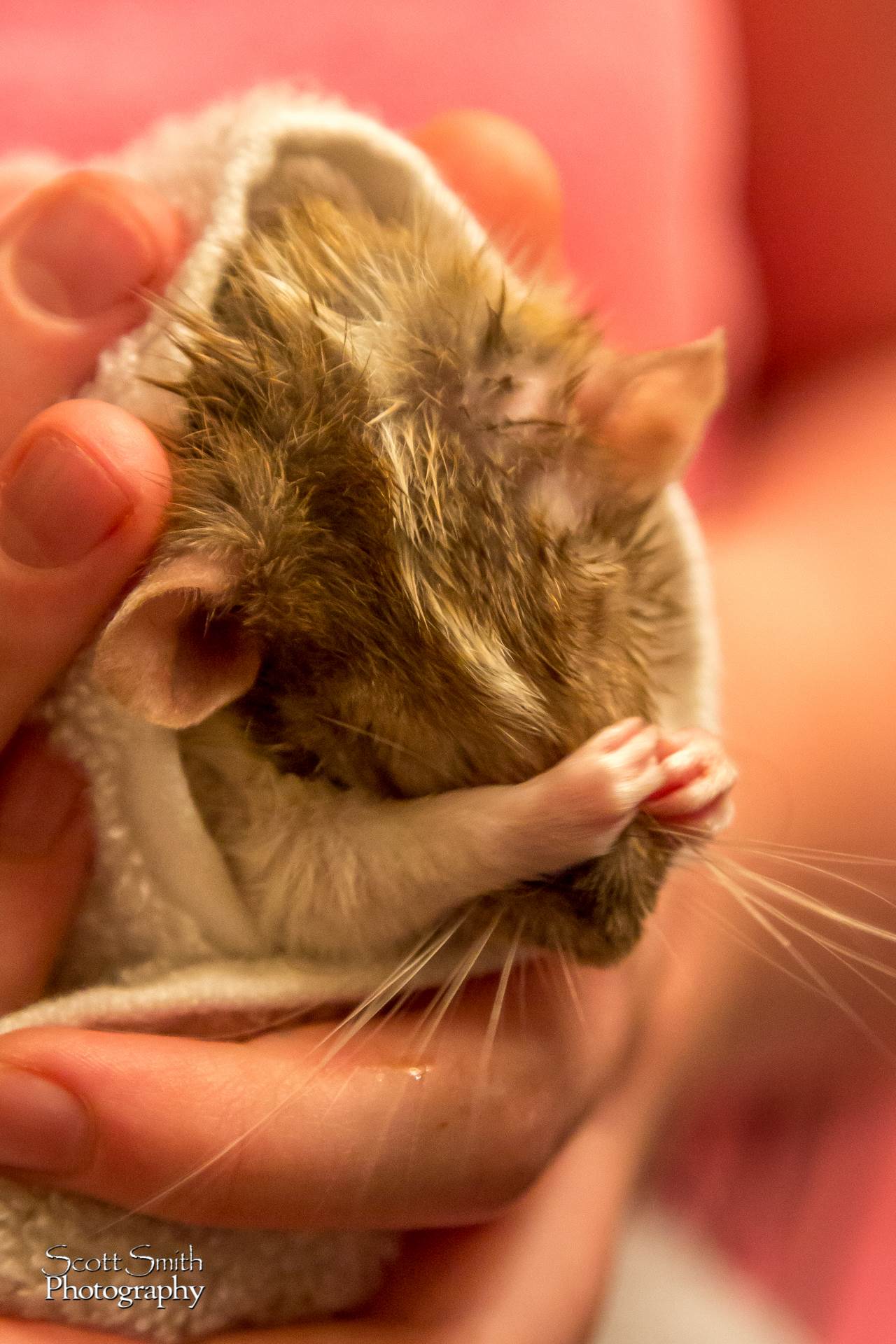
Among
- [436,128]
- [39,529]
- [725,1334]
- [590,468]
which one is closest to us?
[39,529]

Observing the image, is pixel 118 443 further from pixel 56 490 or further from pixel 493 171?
pixel 493 171

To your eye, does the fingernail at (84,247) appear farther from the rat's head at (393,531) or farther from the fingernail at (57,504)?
the fingernail at (57,504)

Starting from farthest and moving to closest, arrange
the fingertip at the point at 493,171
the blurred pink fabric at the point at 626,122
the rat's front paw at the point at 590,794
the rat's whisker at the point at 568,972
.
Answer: the blurred pink fabric at the point at 626,122 < the fingertip at the point at 493,171 < the rat's whisker at the point at 568,972 < the rat's front paw at the point at 590,794

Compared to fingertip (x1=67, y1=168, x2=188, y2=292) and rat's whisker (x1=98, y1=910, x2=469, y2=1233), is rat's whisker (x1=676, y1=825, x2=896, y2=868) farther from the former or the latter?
fingertip (x1=67, y1=168, x2=188, y2=292)

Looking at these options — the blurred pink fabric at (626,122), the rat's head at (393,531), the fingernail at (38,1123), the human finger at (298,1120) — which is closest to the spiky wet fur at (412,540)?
the rat's head at (393,531)

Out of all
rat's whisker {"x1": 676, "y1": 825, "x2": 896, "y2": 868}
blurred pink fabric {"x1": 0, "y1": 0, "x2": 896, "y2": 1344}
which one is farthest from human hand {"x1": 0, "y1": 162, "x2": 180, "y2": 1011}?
blurred pink fabric {"x1": 0, "y1": 0, "x2": 896, "y2": 1344}

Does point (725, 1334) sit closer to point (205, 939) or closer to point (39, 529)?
point (205, 939)

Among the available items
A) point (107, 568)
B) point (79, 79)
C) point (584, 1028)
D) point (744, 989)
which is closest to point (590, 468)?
point (107, 568)
